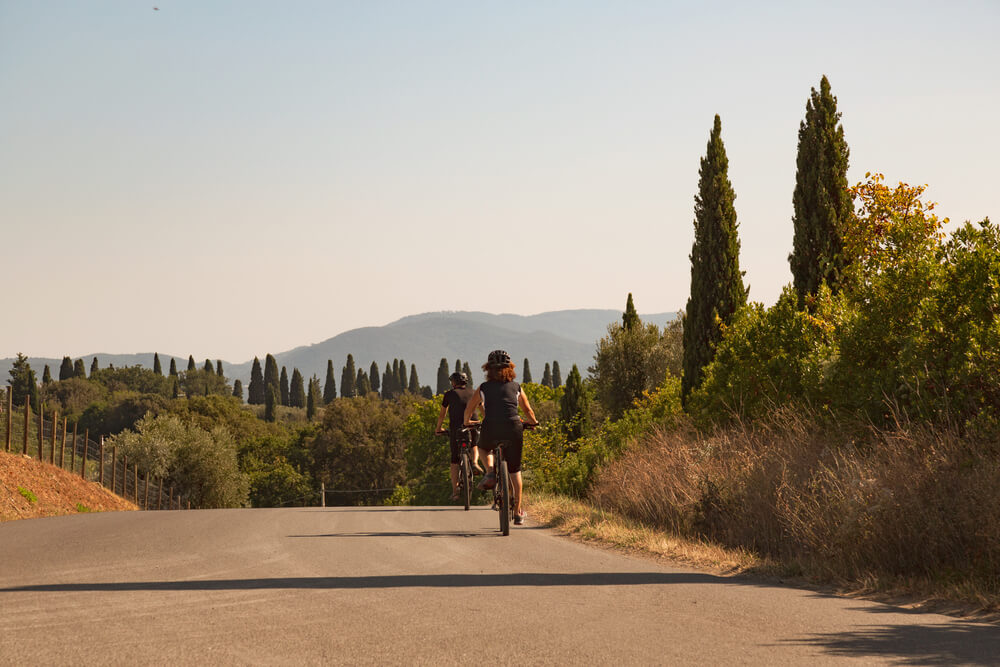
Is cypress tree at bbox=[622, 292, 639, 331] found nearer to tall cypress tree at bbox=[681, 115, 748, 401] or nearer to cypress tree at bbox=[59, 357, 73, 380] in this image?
tall cypress tree at bbox=[681, 115, 748, 401]

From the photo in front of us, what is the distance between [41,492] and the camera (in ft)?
94.9

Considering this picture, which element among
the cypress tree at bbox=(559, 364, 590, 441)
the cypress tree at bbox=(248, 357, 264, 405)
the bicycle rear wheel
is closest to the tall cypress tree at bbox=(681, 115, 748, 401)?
the bicycle rear wheel

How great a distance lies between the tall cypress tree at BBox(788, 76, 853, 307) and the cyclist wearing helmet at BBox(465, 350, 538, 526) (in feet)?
50.6

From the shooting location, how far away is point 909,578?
8344 millimetres

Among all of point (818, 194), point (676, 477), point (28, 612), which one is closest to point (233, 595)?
point (28, 612)

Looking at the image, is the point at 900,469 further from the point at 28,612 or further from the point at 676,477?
the point at 28,612

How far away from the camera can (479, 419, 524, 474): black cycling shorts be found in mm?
11969

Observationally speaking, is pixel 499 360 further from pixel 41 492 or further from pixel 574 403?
pixel 574 403

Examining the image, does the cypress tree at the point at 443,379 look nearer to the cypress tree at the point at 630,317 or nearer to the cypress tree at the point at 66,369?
the cypress tree at the point at 66,369

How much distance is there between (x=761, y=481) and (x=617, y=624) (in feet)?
19.4

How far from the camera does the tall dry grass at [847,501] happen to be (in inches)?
332

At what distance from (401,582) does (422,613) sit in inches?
61.6

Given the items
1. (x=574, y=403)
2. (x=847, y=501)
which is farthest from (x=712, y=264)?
(x=574, y=403)

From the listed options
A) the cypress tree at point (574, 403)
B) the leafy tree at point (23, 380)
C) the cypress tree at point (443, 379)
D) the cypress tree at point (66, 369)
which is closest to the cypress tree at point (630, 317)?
the cypress tree at point (574, 403)
